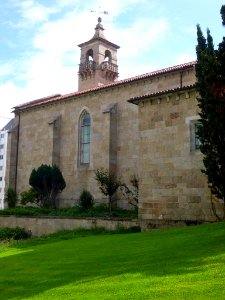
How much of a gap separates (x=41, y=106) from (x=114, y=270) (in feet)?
84.4

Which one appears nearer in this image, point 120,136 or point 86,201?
point 86,201

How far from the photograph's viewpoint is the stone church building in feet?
54.3

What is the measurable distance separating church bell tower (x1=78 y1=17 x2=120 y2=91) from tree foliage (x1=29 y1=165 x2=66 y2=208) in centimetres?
1647

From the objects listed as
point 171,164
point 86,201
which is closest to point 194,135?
point 171,164

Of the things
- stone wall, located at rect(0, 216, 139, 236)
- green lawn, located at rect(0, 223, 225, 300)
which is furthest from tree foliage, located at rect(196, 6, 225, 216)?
stone wall, located at rect(0, 216, 139, 236)

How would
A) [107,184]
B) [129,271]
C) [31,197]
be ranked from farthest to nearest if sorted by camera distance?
[31,197], [107,184], [129,271]

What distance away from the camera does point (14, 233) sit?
21.8 metres

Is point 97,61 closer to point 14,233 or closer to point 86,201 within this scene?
point 86,201

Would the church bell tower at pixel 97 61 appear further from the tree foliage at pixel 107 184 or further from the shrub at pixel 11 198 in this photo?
the tree foliage at pixel 107 184

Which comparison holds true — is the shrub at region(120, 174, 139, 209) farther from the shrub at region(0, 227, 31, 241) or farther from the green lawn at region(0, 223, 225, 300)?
the green lawn at region(0, 223, 225, 300)

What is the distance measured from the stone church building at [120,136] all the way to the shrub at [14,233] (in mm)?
6432

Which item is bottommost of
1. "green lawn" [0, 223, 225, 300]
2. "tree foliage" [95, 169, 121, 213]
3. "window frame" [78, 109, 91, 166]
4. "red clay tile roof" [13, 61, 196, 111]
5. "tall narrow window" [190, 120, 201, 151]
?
"green lawn" [0, 223, 225, 300]

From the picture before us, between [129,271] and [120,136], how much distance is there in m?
19.6

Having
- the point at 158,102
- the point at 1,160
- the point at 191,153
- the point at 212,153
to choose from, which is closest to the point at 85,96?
the point at 158,102
